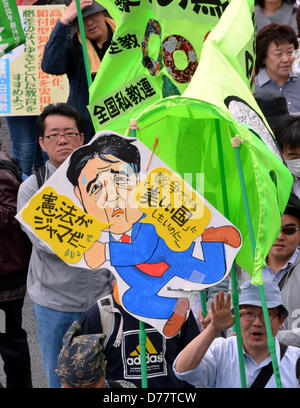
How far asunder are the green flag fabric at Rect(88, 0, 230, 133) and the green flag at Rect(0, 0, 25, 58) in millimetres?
773

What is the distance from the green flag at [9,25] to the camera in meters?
6.81

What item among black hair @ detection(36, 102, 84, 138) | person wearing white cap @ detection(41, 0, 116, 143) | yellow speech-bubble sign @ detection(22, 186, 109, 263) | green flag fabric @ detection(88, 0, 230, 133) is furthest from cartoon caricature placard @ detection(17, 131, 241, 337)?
person wearing white cap @ detection(41, 0, 116, 143)

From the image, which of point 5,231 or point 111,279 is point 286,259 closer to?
point 111,279

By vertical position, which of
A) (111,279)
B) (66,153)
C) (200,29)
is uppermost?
(200,29)

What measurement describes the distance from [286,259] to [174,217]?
1.32 metres

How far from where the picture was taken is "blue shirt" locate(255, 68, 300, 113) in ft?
25.6

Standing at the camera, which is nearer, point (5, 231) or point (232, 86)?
point (232, 86)

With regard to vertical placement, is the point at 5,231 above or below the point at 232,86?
below

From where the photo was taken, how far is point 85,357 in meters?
5.05

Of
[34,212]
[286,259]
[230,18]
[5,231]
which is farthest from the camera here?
[5,231]

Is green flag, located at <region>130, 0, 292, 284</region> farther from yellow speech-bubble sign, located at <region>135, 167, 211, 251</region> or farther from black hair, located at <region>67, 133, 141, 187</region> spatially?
yellow speech-bubble sign, located at <region>135, 167, 211, 251</region>

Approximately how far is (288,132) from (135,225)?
197cm

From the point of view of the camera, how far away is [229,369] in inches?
203

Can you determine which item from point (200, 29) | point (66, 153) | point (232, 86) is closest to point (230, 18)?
point (232, 86)
